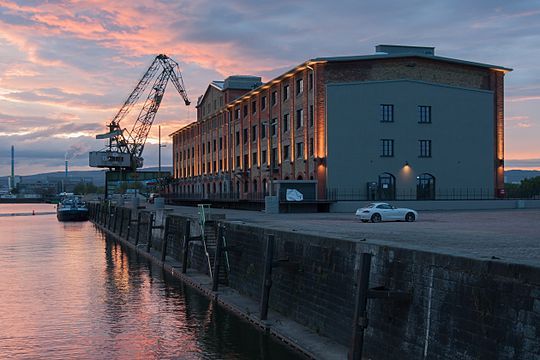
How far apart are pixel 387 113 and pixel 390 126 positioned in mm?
1315

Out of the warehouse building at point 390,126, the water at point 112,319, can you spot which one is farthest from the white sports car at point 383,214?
the warehouse building at point 390,126

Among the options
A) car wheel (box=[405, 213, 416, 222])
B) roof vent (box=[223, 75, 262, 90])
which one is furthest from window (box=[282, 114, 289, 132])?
car wheel (box=[405, 213, 416, 222])

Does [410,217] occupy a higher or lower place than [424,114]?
lower

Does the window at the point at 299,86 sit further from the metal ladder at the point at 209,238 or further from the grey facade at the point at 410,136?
the metal ladder at the point at 209,238

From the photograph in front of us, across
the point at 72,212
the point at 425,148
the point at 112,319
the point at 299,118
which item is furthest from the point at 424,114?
the point at 72,212

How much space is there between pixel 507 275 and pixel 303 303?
9556mm

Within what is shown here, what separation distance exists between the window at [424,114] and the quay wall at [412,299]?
39843 mm

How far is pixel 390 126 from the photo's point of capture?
5806 cm

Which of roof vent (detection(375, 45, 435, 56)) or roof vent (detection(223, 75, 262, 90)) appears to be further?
roof vent (detection(223, 75, 262, 90))

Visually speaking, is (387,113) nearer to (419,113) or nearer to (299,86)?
(419,113)

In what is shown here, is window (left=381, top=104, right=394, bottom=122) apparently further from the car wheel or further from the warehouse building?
the car wheel

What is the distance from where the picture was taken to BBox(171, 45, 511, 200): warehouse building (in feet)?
186

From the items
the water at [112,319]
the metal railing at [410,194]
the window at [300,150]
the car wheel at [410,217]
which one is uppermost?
the window at [300,150]

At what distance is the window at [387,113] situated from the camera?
190ft
